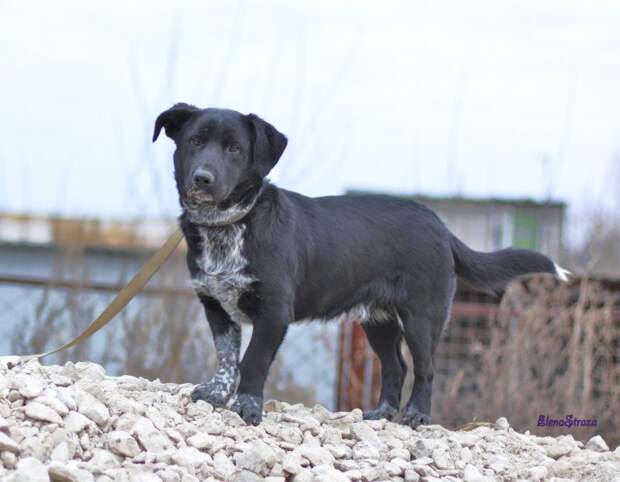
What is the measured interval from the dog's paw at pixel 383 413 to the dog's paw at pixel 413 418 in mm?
203

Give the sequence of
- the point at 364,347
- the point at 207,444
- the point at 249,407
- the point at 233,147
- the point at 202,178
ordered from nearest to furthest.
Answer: the point at 207,444 < the point at 202,178 < the point at 249,407 < the point at 233,147 < the point at 364,347

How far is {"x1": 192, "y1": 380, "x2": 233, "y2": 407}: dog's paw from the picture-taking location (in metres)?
4.81

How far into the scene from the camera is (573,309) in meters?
8.95

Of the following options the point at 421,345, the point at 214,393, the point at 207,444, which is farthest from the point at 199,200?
the point at 421,345

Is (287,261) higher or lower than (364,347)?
higher

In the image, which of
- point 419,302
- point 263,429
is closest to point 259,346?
point 263,429

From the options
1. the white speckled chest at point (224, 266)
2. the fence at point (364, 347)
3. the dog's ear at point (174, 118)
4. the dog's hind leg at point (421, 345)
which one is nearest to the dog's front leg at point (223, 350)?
the white speckled chest at point (224, 266)

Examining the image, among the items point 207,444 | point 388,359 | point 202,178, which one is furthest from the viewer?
point 388,359

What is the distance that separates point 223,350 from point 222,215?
668 millimetres

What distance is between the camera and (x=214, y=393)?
A: 4.84 meters

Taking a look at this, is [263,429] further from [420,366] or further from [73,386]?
[420,366]

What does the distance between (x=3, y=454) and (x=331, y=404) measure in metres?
6.18

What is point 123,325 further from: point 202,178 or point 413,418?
point 202,178

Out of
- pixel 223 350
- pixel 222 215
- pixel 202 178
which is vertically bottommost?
pixel 223 350
